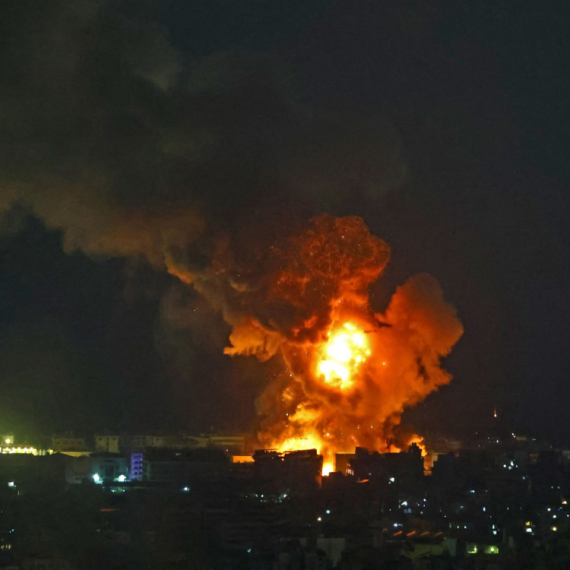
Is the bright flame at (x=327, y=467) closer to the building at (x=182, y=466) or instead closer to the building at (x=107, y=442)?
the building at (x=182, y=466)

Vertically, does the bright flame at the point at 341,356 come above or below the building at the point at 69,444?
below

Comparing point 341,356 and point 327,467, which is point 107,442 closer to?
point 327,467

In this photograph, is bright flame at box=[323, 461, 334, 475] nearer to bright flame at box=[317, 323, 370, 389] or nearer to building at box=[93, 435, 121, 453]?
bright flame at box=[317, 323, 370, 389]

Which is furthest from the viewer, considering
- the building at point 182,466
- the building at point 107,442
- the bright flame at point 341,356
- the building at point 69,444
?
the building at point 107,442

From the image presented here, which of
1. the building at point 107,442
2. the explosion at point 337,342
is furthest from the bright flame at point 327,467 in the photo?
the building at point 107,442

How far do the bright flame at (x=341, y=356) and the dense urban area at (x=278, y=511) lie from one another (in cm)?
244

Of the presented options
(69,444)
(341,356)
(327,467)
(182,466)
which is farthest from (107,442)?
(341,356)

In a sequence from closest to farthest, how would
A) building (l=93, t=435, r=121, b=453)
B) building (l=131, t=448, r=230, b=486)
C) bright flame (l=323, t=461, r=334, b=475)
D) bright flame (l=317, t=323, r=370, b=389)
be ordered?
bright flame (l=317, t=323, r=370, b=389), bright flame (l=323, t=461, r=334, b=475), building (l=131, t=448, r=230, b=486), building (l=93, t=435, r=121, b=453)

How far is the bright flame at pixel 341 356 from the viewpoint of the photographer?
130ft

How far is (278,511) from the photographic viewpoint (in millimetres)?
36000

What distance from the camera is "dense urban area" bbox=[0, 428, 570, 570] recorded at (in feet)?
100

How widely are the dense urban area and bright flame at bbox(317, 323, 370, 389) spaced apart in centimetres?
244

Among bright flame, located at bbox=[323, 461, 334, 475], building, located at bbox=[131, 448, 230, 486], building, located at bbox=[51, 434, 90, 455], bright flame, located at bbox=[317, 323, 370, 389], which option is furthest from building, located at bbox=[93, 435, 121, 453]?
bright flame, located at bbox=[317, 323, 370, 389]

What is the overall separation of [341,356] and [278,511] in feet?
18.5
